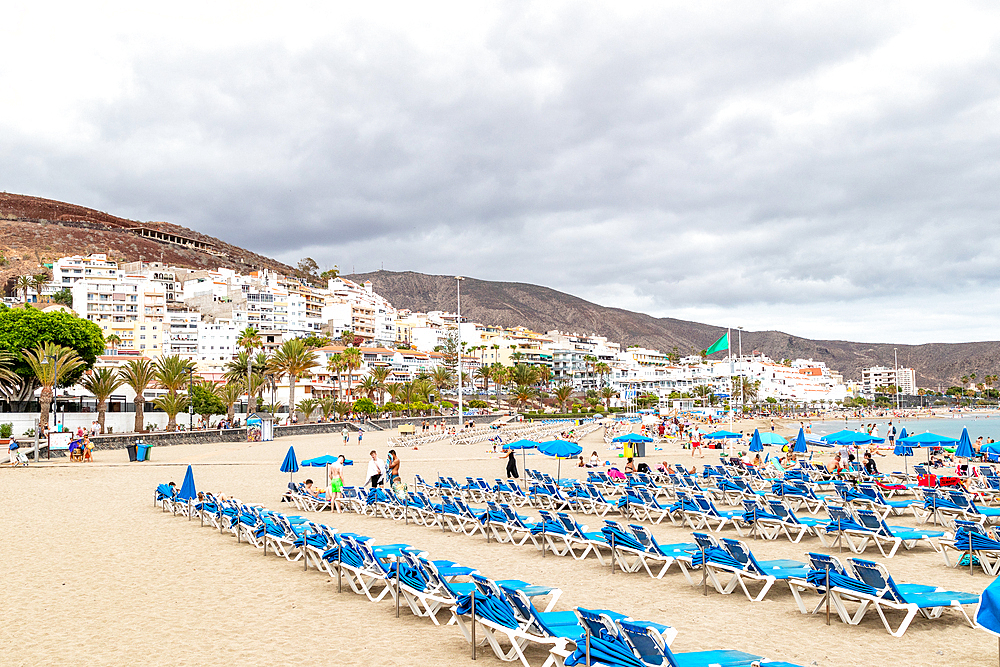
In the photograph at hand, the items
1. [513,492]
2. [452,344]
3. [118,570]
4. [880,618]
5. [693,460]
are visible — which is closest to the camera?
[880,618]

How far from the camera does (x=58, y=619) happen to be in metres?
8.03

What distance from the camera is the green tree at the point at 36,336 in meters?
52.1

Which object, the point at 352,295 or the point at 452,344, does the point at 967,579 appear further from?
the point at 352,295

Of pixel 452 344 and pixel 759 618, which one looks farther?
pixel 452 344

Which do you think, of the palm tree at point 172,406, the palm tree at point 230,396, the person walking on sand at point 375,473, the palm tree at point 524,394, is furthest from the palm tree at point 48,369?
the palm tree at point 524,394

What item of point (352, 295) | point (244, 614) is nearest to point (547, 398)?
point (352, 295)

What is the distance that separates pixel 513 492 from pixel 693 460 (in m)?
19.8

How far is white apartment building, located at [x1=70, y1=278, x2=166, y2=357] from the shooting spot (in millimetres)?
119812

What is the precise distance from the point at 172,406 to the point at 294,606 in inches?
1806

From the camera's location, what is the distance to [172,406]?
5028 cm

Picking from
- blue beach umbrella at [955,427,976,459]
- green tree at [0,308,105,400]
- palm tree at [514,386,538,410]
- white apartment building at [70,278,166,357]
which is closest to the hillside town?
white apartment building at [70,278,166,357]

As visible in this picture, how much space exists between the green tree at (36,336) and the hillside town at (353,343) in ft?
96.2

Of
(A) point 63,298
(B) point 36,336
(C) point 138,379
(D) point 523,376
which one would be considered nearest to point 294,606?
(C) point 138,379

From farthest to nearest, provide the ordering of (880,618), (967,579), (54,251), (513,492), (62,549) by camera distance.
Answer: (54,251), (513,492), (62,549), (967,579), (880,618)
